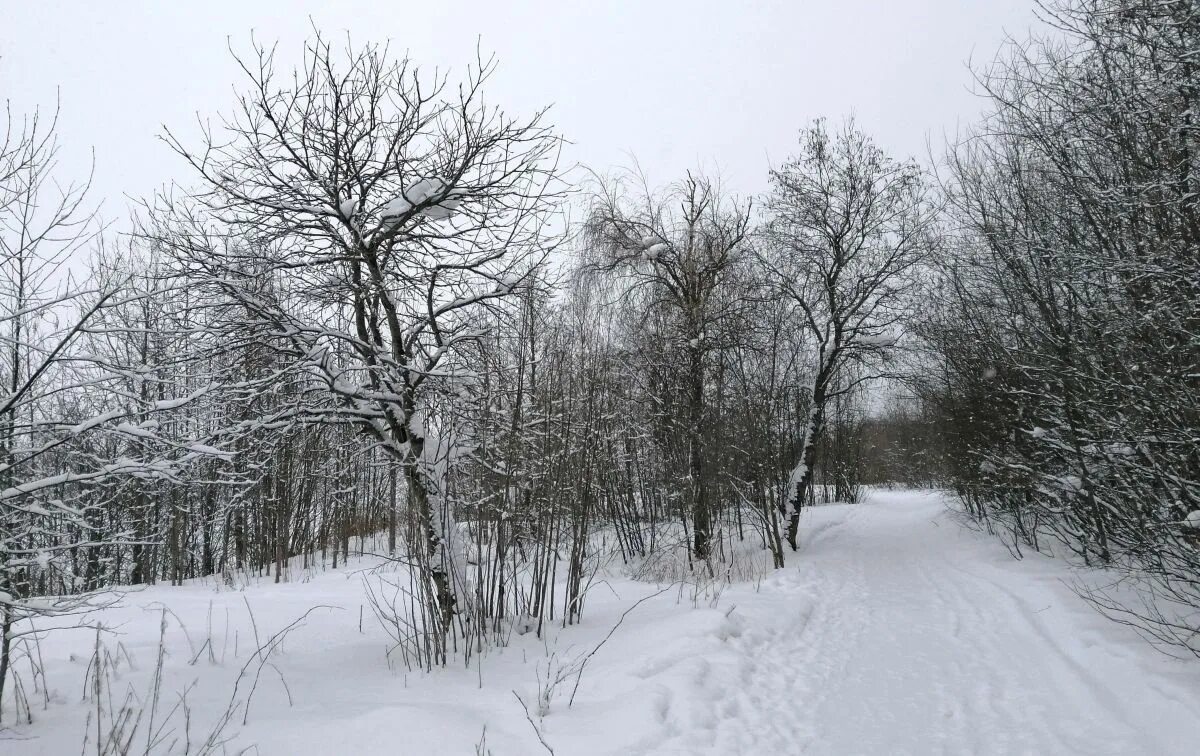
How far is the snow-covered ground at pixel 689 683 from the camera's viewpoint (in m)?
3.66

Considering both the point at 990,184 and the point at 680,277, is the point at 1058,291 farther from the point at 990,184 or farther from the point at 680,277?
the point at 680,277

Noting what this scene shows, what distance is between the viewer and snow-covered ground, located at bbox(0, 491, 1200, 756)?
12.0 ft

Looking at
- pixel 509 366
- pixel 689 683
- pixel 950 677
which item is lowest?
pixel 950 677

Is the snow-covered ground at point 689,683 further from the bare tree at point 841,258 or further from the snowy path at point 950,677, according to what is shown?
the bare tree at point 841,258

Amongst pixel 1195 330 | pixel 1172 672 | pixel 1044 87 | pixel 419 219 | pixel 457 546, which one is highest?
pixel 1044 87

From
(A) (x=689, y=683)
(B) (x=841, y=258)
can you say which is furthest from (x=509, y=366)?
(B) (x=841, y=258)

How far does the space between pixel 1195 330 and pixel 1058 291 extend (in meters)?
3.25

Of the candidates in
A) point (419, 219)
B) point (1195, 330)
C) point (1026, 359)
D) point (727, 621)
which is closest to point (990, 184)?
point (1026, 359)

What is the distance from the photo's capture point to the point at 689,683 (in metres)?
4.50

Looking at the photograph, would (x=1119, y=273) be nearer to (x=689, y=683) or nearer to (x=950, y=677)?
(x=950, y=677)

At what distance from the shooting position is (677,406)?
38.4 feet

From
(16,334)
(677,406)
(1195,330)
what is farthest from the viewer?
(677,406)

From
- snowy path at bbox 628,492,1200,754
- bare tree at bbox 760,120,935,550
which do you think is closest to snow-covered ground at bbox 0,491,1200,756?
snowy path at bbox 628,492,1200,754

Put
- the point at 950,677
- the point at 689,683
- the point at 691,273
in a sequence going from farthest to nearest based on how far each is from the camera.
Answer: the point at 691,273 → the point at 950,677 → the point at 689,683
